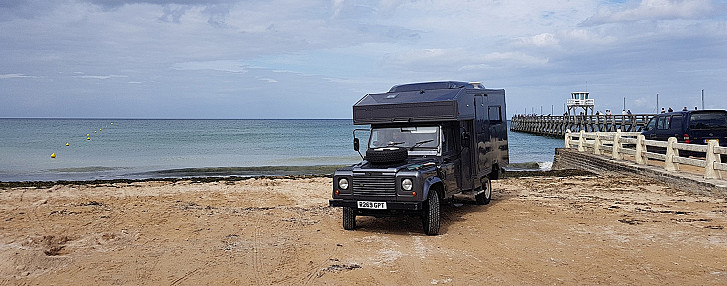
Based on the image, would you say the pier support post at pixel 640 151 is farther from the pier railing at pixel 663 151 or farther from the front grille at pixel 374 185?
the front grille at pixel 374 185

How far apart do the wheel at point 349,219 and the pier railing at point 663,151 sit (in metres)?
8.59

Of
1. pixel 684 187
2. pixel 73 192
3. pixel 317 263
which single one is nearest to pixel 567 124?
pixel 684 187

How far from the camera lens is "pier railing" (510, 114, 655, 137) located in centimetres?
4391

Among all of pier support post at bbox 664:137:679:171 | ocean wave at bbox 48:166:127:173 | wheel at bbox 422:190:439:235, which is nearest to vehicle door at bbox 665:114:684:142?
pier support post at bbox 664:137:679:171

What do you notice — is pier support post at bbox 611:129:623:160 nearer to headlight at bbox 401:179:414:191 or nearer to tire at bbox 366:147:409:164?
tire at bbox 366:147:409:164

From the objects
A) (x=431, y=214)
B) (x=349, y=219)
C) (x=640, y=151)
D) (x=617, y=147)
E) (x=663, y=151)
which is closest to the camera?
(x=431, y=214)

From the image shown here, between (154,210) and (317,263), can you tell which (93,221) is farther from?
(317,263)

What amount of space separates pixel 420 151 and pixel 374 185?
1385mm

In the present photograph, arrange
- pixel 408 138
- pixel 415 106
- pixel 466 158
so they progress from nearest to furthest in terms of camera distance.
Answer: pixel 415 106
pixel 408 138
pixel 466 158

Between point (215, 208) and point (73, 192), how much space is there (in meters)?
6.65

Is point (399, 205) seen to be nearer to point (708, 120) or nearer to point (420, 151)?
point (420, 151)

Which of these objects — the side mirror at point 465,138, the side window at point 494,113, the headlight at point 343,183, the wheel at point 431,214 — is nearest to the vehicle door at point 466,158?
the side mirror at point 465,138

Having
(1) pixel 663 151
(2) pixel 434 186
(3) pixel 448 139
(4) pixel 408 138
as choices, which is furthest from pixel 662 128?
(2) pixel 434 186

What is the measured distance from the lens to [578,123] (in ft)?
181
